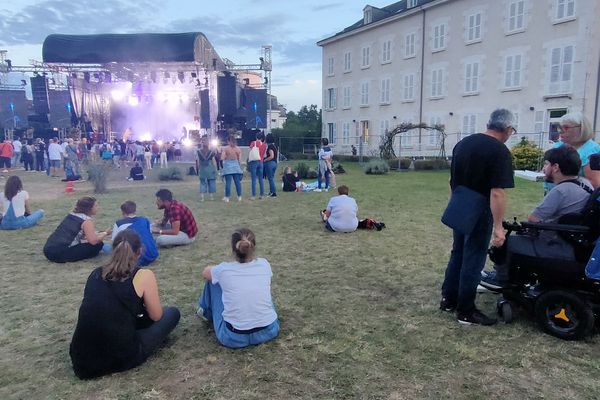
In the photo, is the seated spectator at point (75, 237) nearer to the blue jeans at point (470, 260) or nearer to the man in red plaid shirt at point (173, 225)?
the man in red plaid shirt at point (173, 225)

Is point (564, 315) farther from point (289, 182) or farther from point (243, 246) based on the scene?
point (289, 182)

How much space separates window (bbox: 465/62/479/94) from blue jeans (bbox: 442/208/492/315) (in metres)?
23.3

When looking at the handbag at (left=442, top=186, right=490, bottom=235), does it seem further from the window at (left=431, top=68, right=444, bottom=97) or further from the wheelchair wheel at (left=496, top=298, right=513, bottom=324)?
the window at (left=431, top=68, right=444, bottom=97)

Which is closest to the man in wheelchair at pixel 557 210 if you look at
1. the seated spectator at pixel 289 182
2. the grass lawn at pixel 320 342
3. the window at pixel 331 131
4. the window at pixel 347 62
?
the grass lawn at pixel 320 342

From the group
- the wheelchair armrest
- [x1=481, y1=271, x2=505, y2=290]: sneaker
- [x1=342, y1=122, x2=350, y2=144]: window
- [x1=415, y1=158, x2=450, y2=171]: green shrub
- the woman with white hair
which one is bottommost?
[x1=481, y1=271, x2=505, y2=290]: sneaker

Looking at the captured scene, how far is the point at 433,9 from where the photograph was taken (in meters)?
26.3

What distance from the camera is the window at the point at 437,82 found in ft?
85.7

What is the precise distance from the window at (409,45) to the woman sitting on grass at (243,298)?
27.7 meters

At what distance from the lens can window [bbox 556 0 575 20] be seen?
64.1ft

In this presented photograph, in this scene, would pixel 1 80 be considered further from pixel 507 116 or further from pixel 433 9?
pixel 507 116

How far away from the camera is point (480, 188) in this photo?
330 cm

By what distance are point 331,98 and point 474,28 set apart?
44.2 ft

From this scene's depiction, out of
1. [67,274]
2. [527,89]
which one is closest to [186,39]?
[527,89]

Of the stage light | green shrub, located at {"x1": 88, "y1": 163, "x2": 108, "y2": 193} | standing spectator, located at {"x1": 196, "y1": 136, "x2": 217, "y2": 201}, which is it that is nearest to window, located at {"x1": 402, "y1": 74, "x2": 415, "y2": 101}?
the stage light
